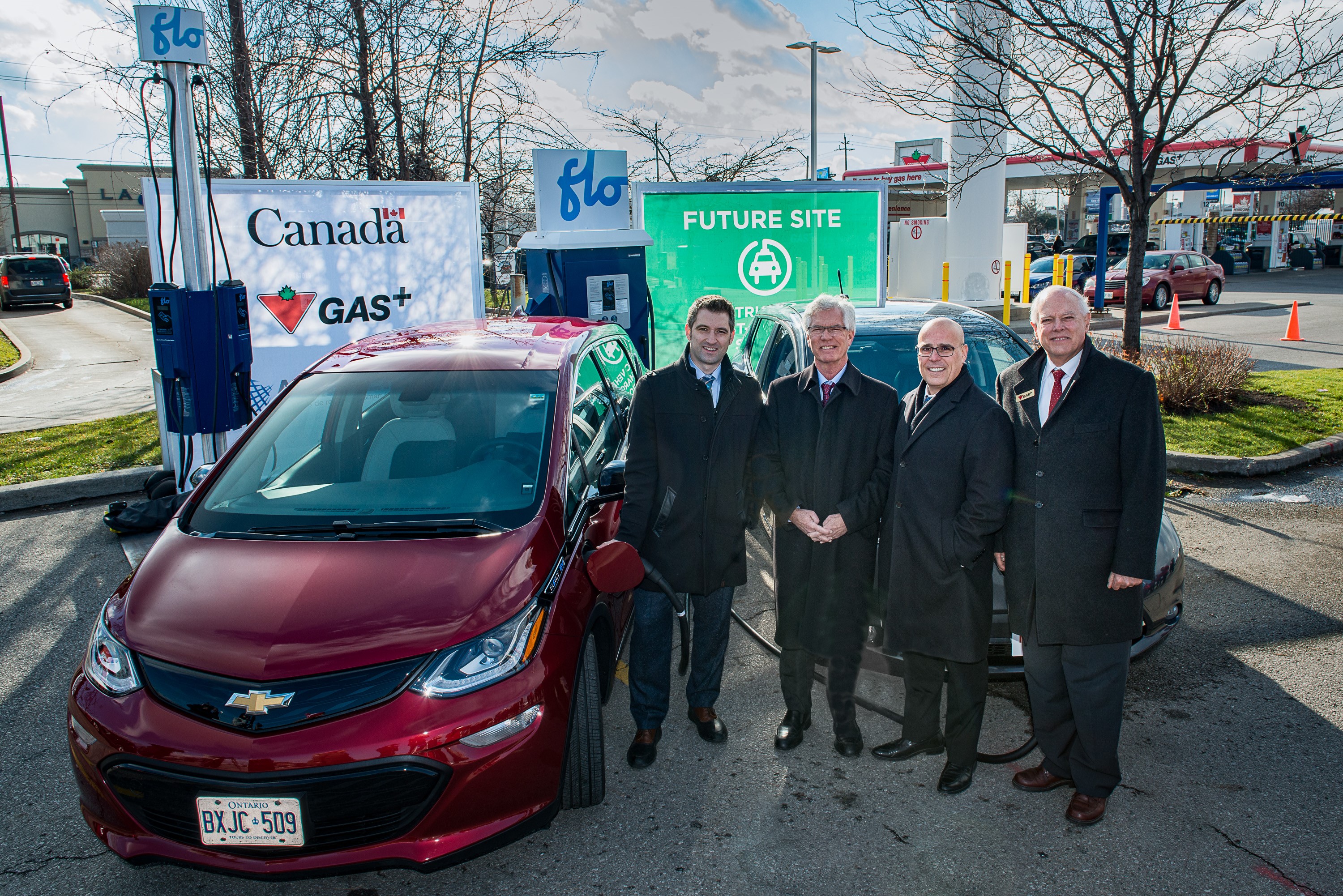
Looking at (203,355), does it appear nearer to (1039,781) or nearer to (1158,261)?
(1039,781)

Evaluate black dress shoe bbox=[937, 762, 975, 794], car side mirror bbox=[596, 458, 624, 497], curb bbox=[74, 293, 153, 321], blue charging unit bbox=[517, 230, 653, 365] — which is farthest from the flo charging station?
curb bbox=[74, 293, 153, 321]

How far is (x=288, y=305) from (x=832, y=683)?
646 cm

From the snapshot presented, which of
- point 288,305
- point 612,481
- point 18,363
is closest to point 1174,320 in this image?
point 288,305

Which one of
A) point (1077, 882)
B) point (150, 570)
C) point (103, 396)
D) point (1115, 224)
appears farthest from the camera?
point (1115, 224)

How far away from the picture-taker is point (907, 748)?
3.70 metres

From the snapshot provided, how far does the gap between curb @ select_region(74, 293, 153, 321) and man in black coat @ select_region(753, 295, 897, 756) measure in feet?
70.3

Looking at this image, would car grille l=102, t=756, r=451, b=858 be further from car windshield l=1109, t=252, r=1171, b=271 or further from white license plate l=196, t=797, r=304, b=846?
car windshield l=1109, t=252, r=1171, b=271

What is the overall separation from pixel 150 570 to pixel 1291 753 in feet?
14.6

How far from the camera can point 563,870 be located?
3004 millimetres

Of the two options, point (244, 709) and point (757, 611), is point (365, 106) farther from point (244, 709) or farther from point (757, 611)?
point (244, 709)

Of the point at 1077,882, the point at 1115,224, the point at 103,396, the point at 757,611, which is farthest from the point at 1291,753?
the point at 1115,224

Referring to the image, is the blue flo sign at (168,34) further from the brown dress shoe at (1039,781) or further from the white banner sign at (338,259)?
the brown dress shoe at (1039,781)

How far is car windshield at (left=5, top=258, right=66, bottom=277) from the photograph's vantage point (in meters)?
28.3

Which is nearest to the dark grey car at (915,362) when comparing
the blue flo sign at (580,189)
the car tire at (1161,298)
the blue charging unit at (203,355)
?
the blue flo sign at (580,189)
